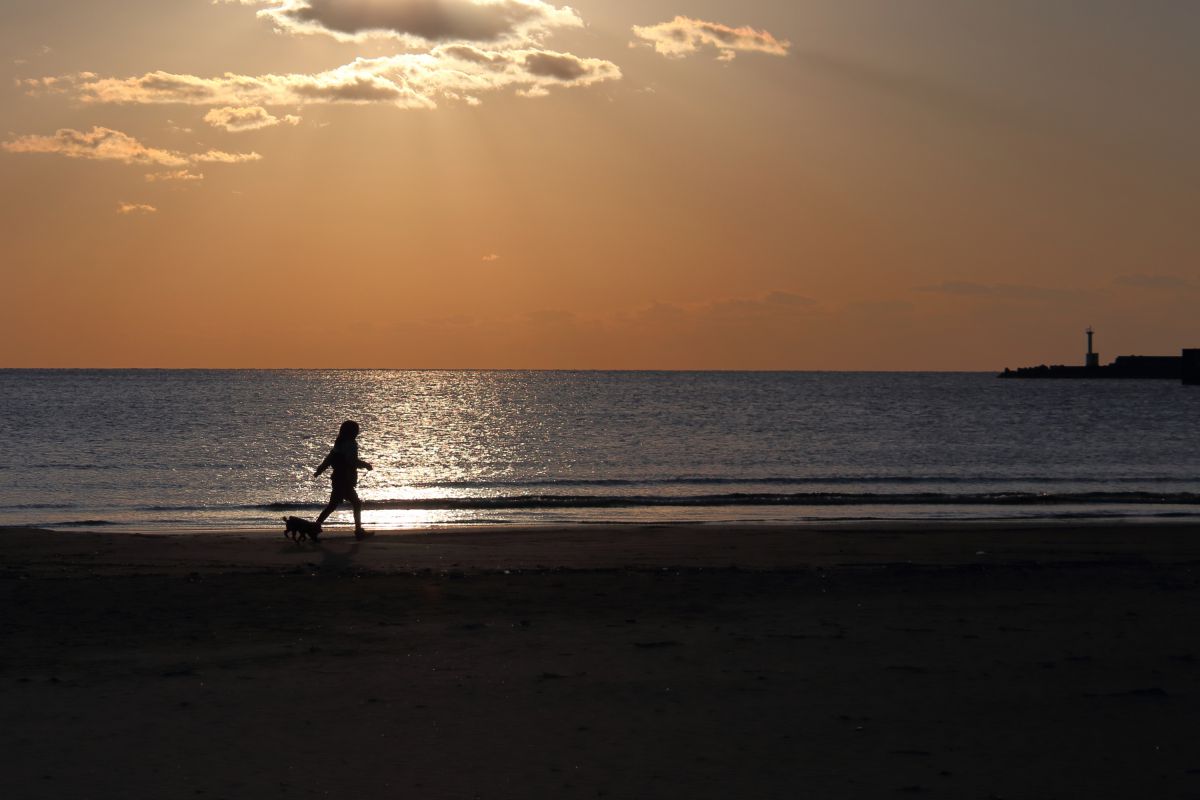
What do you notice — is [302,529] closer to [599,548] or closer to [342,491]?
[342,491]

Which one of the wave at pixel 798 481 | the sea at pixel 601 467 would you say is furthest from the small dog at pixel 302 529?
the wave at pixel 798 481

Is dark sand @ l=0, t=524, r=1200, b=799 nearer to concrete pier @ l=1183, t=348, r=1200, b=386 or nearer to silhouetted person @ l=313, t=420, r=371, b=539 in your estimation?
silhouetted person @ l=313, t=420, r=371, b=539

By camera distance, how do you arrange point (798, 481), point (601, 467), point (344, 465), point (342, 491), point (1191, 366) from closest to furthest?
point (344, 465), point (342, 491), point (798, 481), point (601, 467), point (1191, 366)

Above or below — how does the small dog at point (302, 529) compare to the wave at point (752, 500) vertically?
above

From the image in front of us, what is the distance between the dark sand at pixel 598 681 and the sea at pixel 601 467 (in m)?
11.3

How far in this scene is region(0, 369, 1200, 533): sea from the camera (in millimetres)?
28719

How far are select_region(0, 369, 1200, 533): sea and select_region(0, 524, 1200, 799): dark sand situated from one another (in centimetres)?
1133

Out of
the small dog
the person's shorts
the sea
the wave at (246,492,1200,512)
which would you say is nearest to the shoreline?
the small dog

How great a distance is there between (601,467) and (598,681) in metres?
36.2

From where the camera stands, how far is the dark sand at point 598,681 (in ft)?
22.8

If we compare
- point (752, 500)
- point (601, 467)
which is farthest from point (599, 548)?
point (601, 467)

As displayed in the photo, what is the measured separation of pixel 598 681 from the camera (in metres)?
9.10

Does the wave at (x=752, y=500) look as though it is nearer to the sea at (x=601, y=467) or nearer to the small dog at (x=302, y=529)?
the sea at (x=601, y=467)

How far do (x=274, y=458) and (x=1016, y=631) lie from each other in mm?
42413
